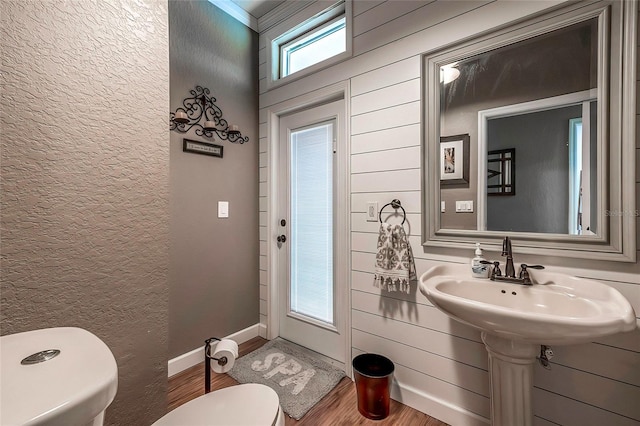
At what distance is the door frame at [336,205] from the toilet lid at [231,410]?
96cm

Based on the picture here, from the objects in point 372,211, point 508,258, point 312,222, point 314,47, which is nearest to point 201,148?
point 312,222

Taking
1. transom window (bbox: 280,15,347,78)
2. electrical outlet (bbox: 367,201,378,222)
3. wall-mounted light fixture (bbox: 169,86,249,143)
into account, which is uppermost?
transom window (bbox: 280,15,347,78)

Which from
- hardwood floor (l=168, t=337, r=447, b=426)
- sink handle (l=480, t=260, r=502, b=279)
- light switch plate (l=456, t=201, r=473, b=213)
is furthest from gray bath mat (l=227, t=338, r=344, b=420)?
light switch plate (l=456, t=201, r=473, b=213)

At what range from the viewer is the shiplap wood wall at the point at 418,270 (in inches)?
44.8

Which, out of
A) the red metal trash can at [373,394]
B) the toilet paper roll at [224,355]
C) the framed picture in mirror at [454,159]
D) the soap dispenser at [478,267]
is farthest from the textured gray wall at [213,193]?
the soap dispenser at [478,267]

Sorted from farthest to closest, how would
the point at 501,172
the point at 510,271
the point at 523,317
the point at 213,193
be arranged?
the point at 213,193 < the point at 501,172 < the point at 510,271 < the point at 523,317

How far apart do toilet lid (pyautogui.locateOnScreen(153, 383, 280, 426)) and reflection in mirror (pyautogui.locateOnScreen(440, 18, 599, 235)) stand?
4.01 ft

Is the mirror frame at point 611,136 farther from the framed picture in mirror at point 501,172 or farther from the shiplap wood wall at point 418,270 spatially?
the framed picture in mirror at point 501,172

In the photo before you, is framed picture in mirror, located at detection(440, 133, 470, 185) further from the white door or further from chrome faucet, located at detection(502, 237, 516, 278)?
the white door

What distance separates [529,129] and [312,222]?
150cm

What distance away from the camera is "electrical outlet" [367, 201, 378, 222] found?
176 cm

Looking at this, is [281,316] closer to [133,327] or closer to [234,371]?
[234,371]

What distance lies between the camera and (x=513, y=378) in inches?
42.8

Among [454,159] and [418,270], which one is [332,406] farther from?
[454,159]
